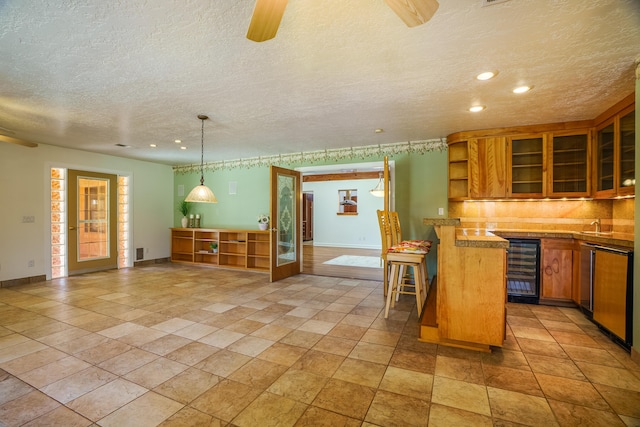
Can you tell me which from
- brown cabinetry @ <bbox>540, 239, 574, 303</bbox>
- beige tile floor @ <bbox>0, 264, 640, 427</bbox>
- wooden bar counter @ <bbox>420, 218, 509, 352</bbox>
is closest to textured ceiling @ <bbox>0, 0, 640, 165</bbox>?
wooden bar counter @ <bbox>420, 218, 509, 352</bbox>

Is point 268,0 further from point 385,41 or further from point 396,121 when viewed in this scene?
point 396,121

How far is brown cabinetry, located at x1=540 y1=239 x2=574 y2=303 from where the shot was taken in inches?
148

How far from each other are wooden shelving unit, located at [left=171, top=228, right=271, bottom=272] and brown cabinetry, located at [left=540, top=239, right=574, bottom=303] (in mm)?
4254

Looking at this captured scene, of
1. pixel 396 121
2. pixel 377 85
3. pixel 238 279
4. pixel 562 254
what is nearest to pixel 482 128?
pixel 396 121

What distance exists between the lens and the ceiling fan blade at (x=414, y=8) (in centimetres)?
138

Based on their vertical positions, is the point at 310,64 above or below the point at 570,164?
above

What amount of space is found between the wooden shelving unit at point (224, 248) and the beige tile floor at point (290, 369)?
2480 mm

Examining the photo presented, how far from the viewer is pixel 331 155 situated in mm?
5727

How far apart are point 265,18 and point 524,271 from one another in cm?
416

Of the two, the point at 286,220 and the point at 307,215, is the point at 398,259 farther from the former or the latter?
the point at 307,215

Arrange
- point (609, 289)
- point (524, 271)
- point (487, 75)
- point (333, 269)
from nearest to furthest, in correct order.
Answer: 1. point (487, 75)
2. point (609, 289)
3. point (524, 271)
4. point (333, 269)

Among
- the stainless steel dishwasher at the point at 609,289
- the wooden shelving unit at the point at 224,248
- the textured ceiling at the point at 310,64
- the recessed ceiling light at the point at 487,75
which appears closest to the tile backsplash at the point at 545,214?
the stainless steel dishwasher at the point at 609,289

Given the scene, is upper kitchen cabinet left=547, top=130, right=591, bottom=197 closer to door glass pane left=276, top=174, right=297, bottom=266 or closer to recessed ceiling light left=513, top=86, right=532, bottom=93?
recessed ceiling light left=513, top=86, right=532, bottom=93

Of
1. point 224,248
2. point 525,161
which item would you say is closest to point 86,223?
point 224,248
